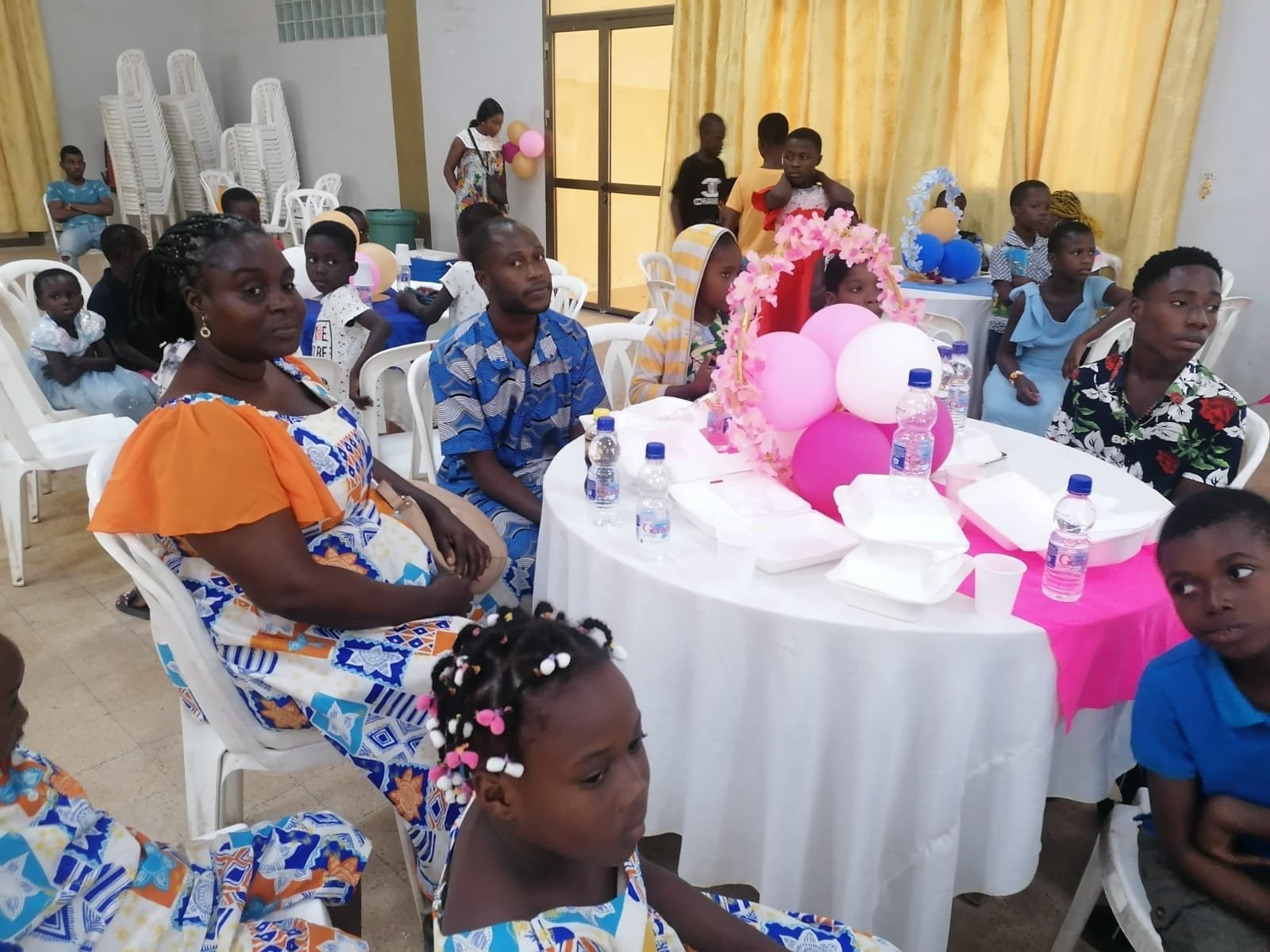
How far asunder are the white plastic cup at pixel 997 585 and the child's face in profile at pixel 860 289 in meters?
1.62

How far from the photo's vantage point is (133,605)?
3377 mm

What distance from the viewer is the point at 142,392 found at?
4047mm

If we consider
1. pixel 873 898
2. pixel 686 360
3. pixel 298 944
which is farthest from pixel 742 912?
pixel 686 360

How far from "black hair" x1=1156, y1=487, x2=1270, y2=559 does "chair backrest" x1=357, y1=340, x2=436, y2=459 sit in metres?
2.36

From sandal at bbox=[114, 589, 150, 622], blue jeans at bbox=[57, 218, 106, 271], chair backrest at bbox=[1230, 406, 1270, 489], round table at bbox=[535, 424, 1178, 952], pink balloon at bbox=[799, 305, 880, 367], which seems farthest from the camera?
blue jeans at bbox=[57, 218, 106, 271]

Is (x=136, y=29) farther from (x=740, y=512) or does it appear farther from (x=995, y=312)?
(x=740, y=512)

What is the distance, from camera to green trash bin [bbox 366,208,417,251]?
350 inches

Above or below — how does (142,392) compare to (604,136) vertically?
below

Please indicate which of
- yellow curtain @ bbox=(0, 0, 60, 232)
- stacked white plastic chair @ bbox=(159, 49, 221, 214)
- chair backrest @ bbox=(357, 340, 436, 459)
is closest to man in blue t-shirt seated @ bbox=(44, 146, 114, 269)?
stacked white plastic chair @ bbox=(159, 49, 221, 214)

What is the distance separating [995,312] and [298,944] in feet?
13.7

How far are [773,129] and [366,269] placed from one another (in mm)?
3059

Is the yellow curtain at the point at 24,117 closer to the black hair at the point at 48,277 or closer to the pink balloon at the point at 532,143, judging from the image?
the pink balloon at the point at 532,143

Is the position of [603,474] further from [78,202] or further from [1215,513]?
[78,202]

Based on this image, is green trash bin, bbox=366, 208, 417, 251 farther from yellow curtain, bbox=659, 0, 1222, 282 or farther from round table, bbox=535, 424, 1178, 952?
round table, bbox=535, 424, 1178, 952
